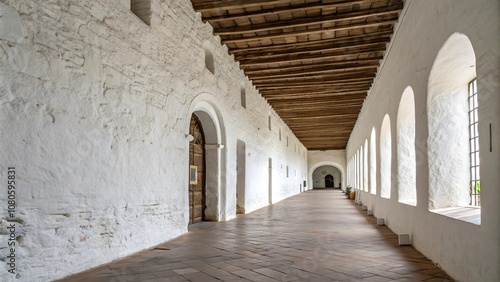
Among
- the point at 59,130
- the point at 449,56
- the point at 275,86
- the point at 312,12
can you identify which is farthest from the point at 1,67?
the point at 275,86

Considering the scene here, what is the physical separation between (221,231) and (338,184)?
38296 mm

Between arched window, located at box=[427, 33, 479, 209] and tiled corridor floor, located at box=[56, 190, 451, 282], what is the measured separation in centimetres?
86

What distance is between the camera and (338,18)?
7.70 meters

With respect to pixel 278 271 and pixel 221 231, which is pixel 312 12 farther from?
pixel 278 271

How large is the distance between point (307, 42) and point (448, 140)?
5144 millimetres

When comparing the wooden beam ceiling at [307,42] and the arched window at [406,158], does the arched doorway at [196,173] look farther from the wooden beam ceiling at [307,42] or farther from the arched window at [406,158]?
the arched window at [406,158]

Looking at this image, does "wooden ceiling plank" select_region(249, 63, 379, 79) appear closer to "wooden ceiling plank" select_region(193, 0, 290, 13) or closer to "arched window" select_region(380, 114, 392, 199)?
"arched window" select_region(380, 114, 392, 199)

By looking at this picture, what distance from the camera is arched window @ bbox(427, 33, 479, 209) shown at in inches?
184

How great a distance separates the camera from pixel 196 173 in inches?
324

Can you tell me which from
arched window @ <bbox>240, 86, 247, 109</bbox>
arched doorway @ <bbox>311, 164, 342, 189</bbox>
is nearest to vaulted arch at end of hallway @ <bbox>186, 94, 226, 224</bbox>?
arched window @ <bbox>240, 86, 247, 109</bbox>

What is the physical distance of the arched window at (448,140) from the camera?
15.4 feet

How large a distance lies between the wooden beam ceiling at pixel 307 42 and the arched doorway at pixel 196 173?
2.20 metres

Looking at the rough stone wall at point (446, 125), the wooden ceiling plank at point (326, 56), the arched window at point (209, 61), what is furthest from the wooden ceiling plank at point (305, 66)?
the rough stone wall at point (446, 125)

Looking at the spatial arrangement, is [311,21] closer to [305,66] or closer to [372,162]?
[305,66]
